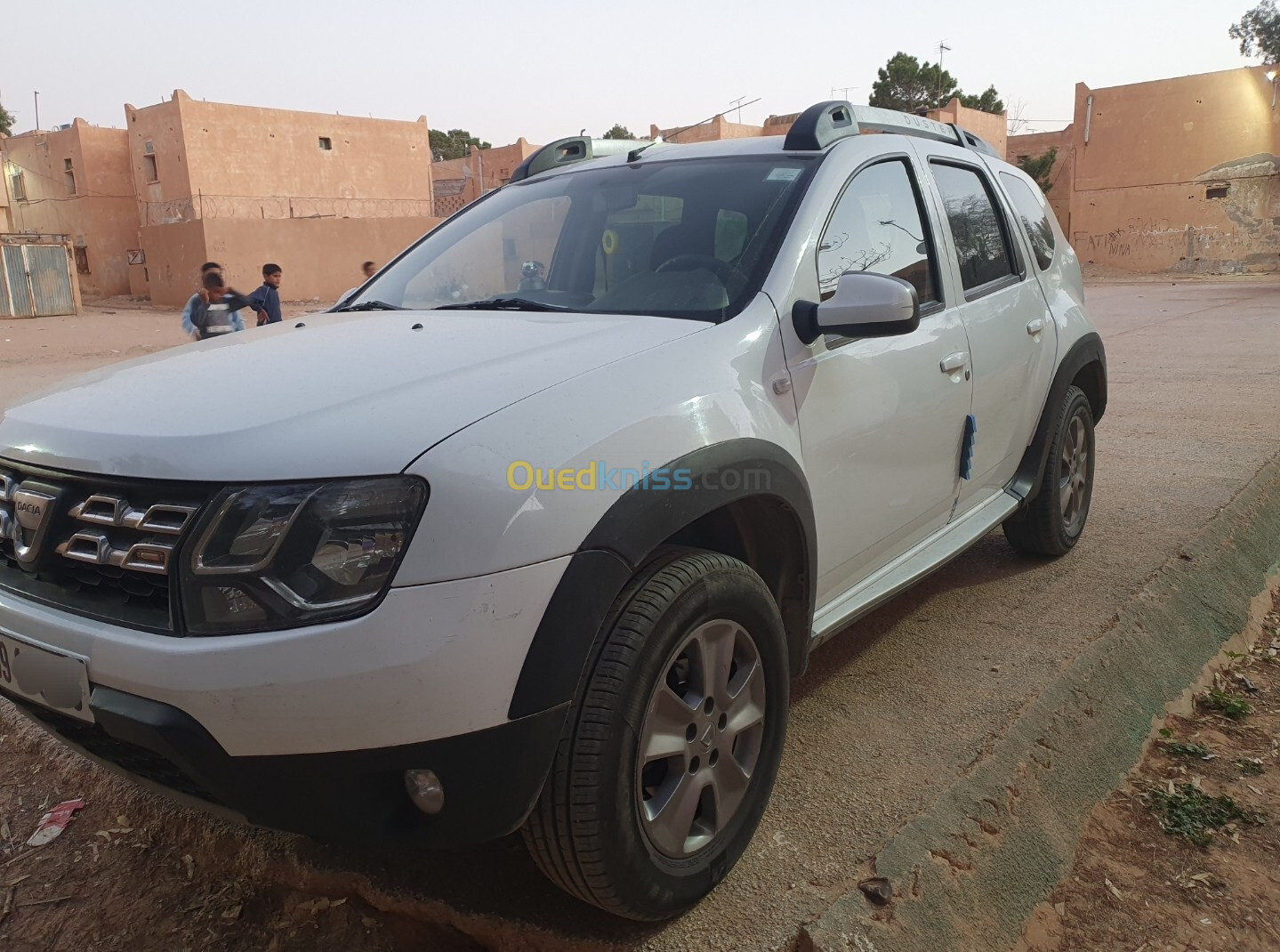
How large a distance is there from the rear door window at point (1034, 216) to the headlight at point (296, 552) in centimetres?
325

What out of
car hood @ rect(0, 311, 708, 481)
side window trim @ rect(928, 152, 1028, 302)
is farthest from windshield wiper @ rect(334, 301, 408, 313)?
side window trim @ rect(928, 152, 1028, 302)

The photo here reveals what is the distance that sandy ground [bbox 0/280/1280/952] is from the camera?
85.0 inches

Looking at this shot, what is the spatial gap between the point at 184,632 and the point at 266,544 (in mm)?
218

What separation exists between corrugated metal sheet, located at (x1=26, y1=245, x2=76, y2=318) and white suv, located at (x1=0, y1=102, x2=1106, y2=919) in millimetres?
30135

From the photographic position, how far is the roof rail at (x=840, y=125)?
290 centimetres

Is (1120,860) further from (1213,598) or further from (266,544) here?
(266,544)

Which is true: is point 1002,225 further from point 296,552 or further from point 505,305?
point 296,552

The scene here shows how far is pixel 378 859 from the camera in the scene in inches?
93.1

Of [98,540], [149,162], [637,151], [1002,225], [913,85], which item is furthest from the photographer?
[913,85]

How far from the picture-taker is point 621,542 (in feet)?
6.02

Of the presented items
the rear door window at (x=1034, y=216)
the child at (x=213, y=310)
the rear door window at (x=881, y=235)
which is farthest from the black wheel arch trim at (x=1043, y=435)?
the child at (x=213, y=310)

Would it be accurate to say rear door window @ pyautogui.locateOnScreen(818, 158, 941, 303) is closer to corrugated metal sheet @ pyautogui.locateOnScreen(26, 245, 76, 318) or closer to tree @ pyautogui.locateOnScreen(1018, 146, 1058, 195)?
corrugated metal sheet @ pyautogui.locateOnScreen(26, 245, 76, 318)

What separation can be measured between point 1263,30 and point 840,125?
6257cm

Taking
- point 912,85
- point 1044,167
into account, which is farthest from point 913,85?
point 1044,167
